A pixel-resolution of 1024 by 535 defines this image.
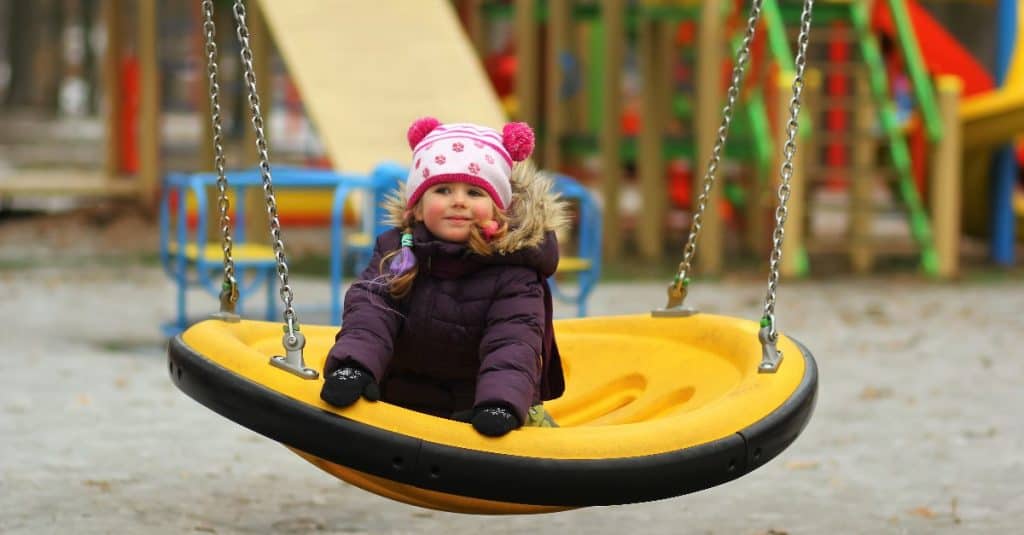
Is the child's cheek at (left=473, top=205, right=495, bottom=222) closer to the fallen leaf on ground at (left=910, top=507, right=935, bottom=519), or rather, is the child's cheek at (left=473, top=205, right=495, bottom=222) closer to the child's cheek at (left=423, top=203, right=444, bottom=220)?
the child's cheek at (left=423, top=203, right=444, bottom=220)

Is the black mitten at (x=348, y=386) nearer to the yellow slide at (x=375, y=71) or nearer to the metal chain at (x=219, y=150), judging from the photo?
the metal chain at (x=219, y=150)

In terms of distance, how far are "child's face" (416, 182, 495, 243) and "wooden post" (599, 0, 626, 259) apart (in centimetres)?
815

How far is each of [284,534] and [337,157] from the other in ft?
16.2

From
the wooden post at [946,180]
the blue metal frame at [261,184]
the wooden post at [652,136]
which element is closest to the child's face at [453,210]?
the blue metal frame at [261,184]

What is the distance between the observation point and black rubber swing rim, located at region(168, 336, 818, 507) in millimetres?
3064

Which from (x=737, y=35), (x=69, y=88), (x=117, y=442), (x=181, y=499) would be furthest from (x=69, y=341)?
(x=69, y=88)

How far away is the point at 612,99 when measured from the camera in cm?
1162

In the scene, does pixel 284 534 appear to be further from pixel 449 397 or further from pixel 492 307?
pixel 492 307

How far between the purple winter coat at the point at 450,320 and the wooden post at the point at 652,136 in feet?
26.5

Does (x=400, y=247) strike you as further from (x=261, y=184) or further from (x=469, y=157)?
(x=261, y=184)

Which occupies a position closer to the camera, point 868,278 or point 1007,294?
point 1007,294

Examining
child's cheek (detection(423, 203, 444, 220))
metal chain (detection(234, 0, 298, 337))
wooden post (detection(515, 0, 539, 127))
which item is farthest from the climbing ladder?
metal chain (detection(234, 0, 298, 337))

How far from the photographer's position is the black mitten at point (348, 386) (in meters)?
3.10

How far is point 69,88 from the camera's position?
47.2 meters
